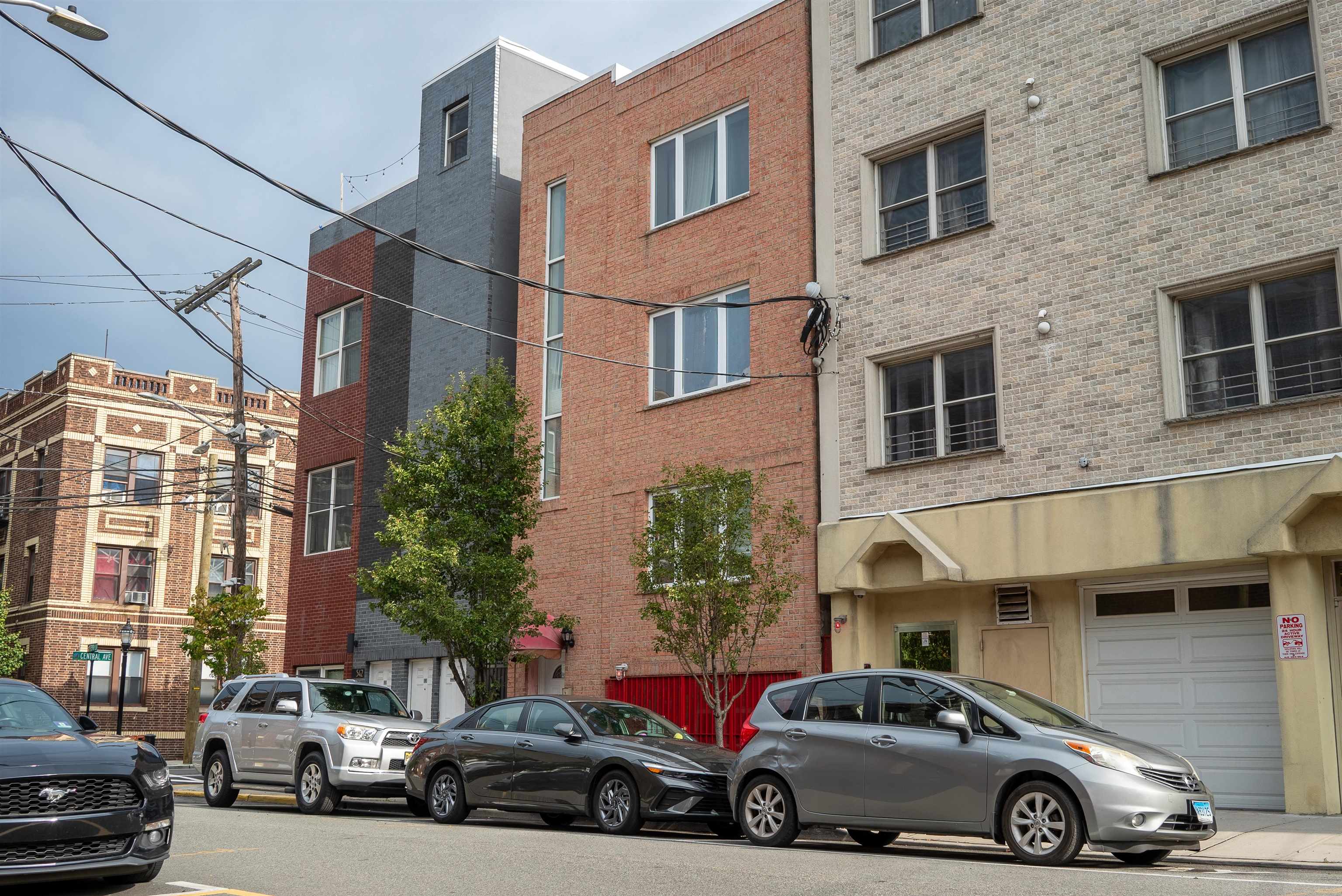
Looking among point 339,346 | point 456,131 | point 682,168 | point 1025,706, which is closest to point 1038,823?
point 1025,706

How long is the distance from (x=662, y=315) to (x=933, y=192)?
213 inches

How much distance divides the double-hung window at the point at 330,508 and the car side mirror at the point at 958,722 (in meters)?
18.6

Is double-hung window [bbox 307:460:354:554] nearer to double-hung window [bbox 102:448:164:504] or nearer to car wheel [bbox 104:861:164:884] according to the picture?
car wheel [bbox 104:861:164:884]

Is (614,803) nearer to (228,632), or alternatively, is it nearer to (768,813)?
(768,813)

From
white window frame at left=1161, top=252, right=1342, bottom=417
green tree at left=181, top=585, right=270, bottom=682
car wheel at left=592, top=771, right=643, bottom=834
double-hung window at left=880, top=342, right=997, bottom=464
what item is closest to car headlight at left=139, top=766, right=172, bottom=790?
→ car wheel at left=592, top=771, right=643, bottom=834

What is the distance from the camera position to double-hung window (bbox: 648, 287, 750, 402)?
66.2 ft

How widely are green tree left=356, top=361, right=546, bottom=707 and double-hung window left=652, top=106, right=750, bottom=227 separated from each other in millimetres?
4059

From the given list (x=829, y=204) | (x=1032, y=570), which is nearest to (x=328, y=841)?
(x=1032, y=570)

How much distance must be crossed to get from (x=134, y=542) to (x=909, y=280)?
116ft

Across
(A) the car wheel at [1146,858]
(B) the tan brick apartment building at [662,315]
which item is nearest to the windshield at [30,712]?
(A) the car wheel at [1146,858]

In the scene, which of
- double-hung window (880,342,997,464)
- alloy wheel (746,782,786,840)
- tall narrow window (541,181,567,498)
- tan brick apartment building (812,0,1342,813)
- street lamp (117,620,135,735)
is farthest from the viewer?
street lamp (117,620,135,735)

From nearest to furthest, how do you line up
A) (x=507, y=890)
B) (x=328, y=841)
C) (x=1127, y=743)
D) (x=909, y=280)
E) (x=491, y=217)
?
(x=507, y=890) → (x=1127, y=743) → (x=328, y=841) → (x=909, y=280) → (x=491, y=217)

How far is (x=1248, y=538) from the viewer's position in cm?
1363

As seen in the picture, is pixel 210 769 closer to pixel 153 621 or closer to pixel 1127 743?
pixel 1127 743
